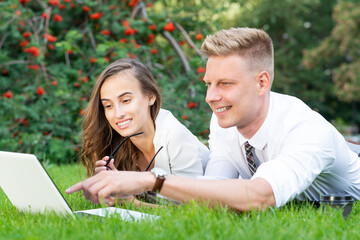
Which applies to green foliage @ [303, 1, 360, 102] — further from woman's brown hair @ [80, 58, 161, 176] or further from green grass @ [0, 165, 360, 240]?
green grass @ [0, 165, 360, 240]

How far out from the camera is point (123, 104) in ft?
12.2

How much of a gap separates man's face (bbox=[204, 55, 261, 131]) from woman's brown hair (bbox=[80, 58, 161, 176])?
42.3 inches

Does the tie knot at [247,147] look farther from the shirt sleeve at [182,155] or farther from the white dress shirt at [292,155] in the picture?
the shirt sleeve at [182,155]

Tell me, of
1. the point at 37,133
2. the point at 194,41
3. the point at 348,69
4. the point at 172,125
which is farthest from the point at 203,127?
the point at 348,69

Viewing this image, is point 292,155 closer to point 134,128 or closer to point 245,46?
point 245,46

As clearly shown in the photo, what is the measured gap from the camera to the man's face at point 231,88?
9.66 feet

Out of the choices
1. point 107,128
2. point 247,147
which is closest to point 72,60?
point 107,128

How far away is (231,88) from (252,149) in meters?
0.59

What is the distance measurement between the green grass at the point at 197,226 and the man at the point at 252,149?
103mm

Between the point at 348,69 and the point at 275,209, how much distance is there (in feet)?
70.2

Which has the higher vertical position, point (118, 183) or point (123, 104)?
point (123, 104)

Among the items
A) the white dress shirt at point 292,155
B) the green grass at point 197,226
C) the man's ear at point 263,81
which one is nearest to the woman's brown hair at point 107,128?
the white dress shirt at point 292,155

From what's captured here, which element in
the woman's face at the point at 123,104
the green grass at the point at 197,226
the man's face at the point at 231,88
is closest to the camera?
the green grass at the point at 197,226

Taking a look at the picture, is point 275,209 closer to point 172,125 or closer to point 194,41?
point 172,125
